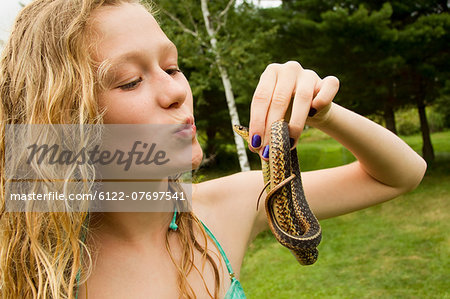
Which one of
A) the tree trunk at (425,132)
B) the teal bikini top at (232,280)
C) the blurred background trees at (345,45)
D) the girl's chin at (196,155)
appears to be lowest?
the tree trunk at (425,132)

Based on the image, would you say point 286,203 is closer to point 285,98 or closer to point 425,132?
point 285,98

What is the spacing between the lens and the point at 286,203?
5.61ft

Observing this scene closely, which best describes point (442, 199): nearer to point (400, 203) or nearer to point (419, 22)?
point (400, 203)

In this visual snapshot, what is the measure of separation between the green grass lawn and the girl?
20.4 ft

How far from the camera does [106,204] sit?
1.93 metres

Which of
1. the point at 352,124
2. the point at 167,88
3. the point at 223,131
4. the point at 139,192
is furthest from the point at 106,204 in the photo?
the point at 223,131

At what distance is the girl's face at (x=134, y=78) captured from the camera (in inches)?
63.7

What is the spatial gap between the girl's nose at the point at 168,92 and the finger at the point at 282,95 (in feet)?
1.22

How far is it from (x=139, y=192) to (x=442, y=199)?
12855 millimetres

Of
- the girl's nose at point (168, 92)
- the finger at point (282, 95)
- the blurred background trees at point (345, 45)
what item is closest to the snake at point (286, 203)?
the finger at point (282, 95)

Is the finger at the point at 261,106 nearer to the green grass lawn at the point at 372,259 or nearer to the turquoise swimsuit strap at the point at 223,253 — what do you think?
the turquoise swimsuit strap at the point at 223,253

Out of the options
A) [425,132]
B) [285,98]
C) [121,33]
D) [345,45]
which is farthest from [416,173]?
[425,132]

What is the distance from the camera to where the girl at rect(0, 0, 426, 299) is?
5.31 ft

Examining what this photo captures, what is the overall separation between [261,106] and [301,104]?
0.52ft
